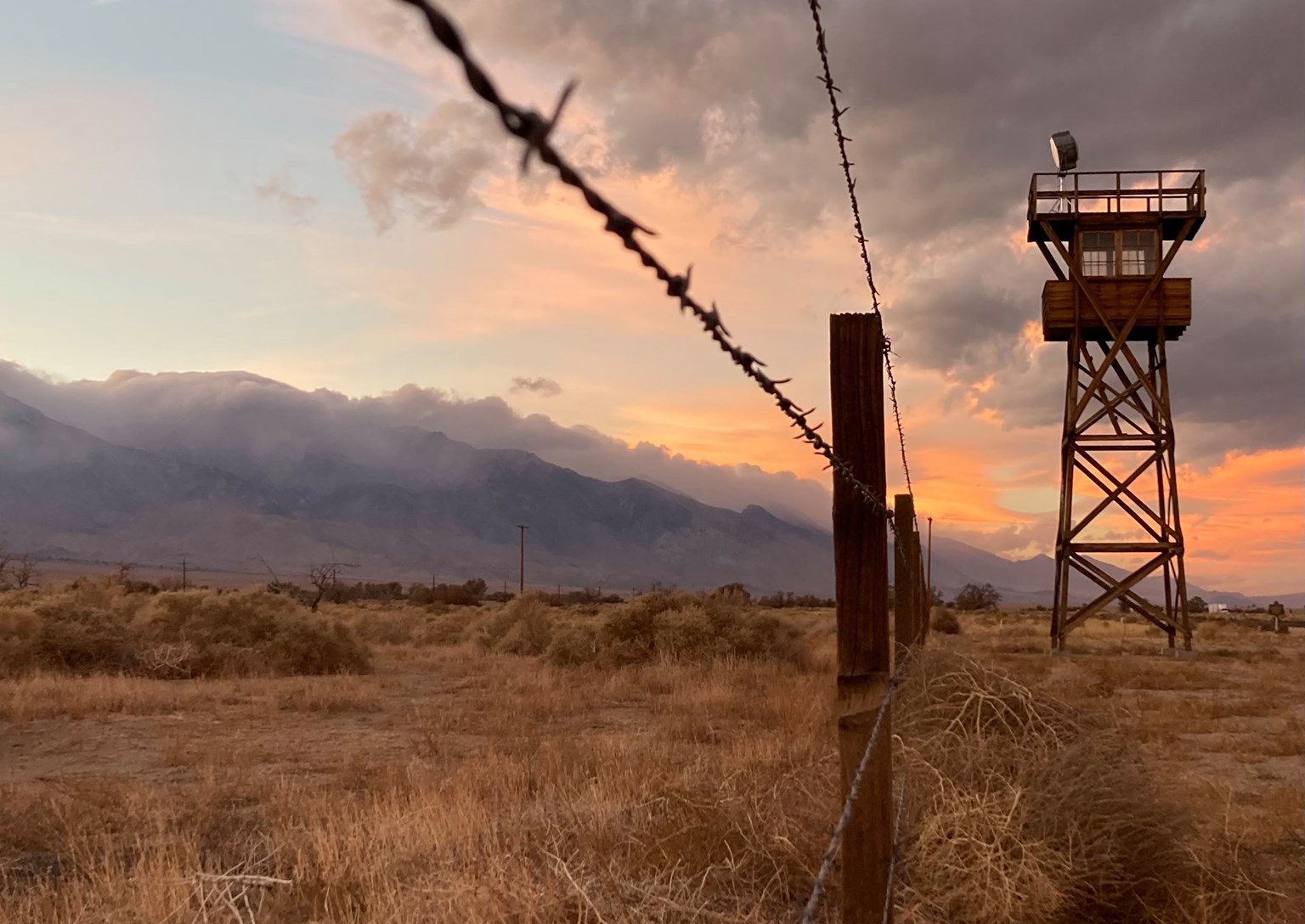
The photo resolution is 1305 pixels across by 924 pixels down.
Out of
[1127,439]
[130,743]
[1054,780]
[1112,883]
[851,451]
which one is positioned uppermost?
[1127,439]

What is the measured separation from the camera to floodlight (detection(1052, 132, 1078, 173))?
73.5ft

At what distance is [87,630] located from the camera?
697 inches

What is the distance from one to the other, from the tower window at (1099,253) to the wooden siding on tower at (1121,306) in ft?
1.29

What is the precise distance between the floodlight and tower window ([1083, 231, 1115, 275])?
1.59 m

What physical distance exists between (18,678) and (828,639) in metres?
17.1

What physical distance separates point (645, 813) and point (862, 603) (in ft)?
10.7

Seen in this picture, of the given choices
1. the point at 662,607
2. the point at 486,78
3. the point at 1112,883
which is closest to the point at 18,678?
the point at 662,607

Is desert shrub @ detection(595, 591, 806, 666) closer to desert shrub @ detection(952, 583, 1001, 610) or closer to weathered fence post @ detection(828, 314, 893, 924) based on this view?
weathered fence post @ detection(828, 314, 893, 924)

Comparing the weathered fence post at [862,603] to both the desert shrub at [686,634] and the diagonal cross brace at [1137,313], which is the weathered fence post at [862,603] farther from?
the diagonal cross brace at [1137,313]

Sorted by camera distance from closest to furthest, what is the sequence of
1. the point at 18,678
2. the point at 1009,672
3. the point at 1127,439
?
1. the point at 1009,672
2. the point at 18,678
3. the point at 1127,439

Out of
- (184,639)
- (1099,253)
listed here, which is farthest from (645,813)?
(1099,253)

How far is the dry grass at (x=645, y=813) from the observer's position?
4.54m

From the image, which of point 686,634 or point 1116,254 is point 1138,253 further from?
point 686,634

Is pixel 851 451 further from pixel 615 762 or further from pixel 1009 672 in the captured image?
pixel 615 762
